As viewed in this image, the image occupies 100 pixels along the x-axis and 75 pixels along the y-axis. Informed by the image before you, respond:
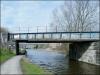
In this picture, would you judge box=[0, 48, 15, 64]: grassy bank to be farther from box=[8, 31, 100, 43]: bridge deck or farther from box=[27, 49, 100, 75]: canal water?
box=[8, 31, 100, 43]: bridge deck

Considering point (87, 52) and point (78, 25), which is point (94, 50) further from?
point (78, 25)

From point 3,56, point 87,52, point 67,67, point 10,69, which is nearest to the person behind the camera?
point 10,69

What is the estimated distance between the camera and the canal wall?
170 feet

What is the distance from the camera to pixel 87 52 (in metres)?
56.4

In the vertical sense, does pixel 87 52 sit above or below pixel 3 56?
below

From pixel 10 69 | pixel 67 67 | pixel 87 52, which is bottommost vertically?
pixel 67 67

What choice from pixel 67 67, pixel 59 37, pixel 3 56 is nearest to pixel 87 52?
pixel 59 37

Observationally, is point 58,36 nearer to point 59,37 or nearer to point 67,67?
point 59,37

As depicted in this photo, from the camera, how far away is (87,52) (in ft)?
185

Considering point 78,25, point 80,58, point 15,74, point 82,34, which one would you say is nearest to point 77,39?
point 82,34

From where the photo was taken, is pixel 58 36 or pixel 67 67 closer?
pixel 67 67

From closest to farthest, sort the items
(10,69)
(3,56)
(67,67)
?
(10,69) < (3,56) < (67,67)

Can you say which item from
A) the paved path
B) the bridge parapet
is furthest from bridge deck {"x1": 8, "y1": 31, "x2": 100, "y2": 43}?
the paved path

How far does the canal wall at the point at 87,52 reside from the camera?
170 ft
